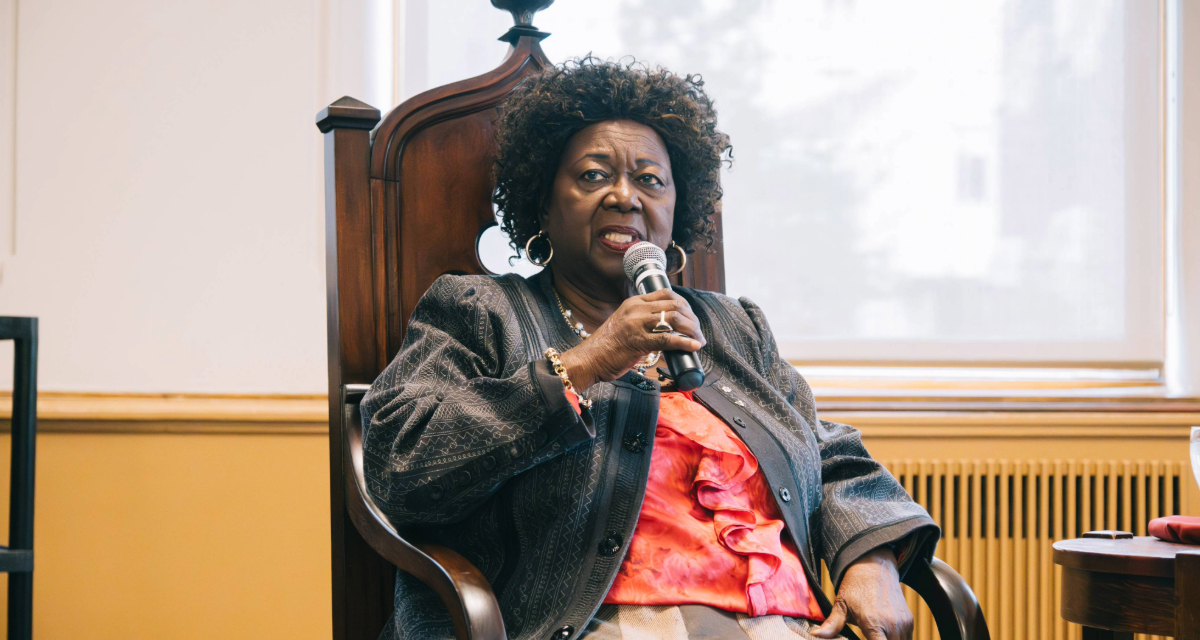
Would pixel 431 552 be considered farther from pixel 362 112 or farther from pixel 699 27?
pixel 699 27

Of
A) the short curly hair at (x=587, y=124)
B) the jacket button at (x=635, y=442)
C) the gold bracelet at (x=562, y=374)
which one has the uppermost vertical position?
the short curly hair at (x=587, y=124)

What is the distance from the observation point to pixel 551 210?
1654mm

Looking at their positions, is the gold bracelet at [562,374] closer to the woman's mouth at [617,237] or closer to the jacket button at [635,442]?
the jacket button at [635,442]

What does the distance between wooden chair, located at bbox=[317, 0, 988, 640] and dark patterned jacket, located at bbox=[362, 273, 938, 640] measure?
0.11m

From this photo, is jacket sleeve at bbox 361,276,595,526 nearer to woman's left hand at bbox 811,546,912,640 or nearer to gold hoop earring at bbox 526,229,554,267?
gold hoop earring at bbox 526,229,554,267

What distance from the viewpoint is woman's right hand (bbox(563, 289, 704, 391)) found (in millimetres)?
1249

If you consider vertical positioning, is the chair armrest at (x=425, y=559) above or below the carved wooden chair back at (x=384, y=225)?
below

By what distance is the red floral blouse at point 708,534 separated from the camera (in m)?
1.28

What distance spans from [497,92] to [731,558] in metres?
0.95

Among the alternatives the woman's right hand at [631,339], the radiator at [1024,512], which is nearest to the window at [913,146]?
the radiator at [1024,512]

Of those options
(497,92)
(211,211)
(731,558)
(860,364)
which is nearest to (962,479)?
(860,364)

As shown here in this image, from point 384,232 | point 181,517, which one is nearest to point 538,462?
point 384,232

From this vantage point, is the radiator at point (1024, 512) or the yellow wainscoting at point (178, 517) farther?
the radiator at point (1024, 512)

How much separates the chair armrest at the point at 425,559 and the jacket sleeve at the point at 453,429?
1.5 inches
